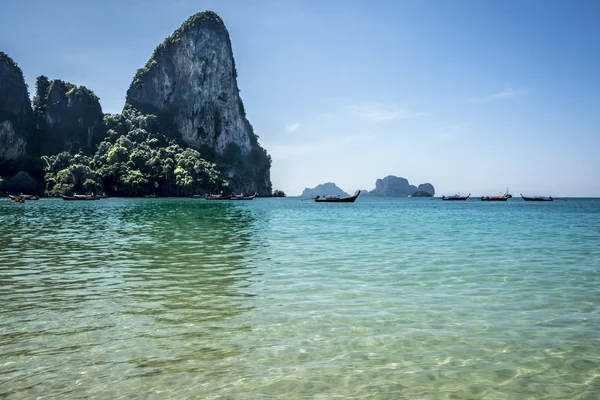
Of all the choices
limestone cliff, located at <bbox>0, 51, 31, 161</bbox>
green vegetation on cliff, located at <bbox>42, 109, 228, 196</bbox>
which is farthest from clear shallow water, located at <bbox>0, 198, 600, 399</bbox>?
limestone cliff, located at <bbox>0, 51, 31, 161</bbox>

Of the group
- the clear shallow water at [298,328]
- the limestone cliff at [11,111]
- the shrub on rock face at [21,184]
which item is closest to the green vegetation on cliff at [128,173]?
the shrub on rock face at [21,184]

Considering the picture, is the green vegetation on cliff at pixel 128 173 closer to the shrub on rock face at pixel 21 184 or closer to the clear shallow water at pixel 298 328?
the shrub on rock face at pixel 21 184

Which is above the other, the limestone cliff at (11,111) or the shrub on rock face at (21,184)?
the limestone cliff at (11,111)

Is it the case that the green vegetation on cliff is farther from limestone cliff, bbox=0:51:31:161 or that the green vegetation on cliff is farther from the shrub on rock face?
limestone cliff, bbox=0:51:31:161

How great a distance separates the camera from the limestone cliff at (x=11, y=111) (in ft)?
611

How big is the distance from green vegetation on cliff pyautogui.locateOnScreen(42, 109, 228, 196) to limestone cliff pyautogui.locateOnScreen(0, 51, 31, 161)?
59.2 feet

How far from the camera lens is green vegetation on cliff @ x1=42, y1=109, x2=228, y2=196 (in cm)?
16075

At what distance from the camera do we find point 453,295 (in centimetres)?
1227

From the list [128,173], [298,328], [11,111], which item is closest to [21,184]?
[128,173]

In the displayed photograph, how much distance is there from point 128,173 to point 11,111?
2768 inches

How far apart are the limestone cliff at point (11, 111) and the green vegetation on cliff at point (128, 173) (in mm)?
18049

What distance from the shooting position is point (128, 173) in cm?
17275

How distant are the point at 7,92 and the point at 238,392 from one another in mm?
233449

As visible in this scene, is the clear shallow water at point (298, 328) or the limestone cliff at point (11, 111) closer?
the clear shallow water at point (298, 328)
